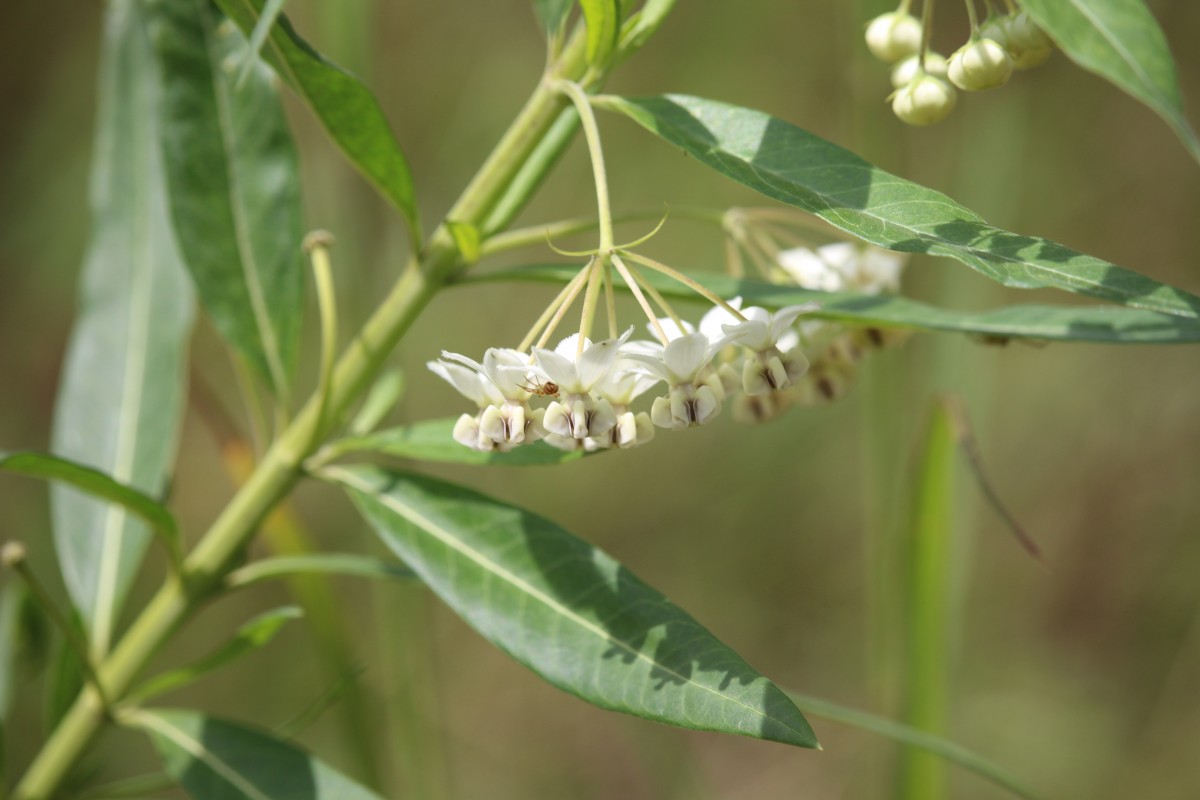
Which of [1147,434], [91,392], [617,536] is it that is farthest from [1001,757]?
[91,392]

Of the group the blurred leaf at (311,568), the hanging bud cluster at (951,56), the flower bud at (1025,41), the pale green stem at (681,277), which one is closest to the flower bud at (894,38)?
the hanging bud cluster at (951,56)

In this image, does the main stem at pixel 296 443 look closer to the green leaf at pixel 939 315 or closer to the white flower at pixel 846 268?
the green leaf at pixel 939 315

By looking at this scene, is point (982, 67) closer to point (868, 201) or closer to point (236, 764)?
point (868, 201)

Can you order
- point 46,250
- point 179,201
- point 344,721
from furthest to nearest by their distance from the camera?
point 46,250
point 344,721
point 179,201

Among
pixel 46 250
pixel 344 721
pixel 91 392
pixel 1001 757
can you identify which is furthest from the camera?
pixel 1001 757

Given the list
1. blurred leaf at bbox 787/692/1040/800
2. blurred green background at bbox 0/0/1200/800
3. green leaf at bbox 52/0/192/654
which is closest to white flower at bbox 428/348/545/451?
blurred leaf at bbox 787/692/1040/800

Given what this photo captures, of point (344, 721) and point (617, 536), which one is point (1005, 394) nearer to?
point (617, 536)

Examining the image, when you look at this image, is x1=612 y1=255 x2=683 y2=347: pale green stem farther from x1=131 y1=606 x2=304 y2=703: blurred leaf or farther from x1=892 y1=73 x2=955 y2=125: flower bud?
x1=131 y1=606 x2=304 y2=703: blurred leaf

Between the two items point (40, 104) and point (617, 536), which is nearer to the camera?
point (40, 104)
